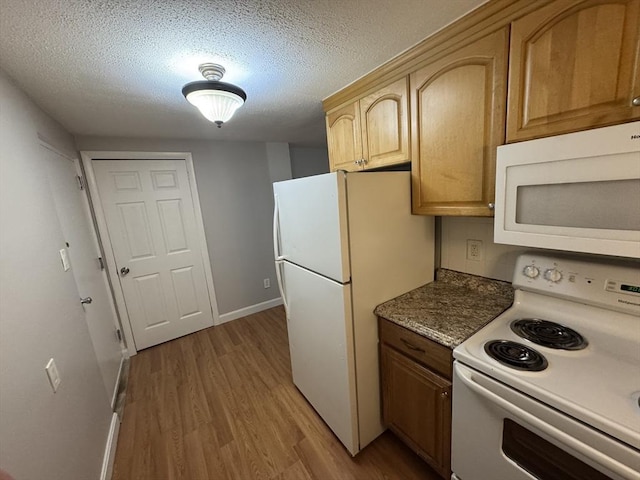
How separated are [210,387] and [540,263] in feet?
8.16

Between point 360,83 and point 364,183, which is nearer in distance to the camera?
point 364,183

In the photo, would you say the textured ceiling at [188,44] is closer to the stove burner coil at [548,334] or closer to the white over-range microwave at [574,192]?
the white over-range microwave at [574,192]

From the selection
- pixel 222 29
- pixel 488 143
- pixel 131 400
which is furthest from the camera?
pixel 131 400

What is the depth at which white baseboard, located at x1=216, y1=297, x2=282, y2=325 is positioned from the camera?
10.8ft

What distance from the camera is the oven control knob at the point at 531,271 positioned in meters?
1.21

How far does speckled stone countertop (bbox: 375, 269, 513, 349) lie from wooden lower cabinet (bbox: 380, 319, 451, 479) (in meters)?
0.06

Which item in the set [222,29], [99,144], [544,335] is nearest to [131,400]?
[99,144]

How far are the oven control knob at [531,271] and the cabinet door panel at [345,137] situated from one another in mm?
1097

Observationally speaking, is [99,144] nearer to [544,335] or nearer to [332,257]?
[332,257]

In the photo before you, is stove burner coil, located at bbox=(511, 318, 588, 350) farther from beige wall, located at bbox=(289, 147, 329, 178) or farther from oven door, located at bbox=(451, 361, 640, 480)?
beige wall, located at bbox=(289, 147, 329, 178)

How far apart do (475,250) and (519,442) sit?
98cm

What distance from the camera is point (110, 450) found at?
5.33 ft

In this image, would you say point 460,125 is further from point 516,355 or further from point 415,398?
point 415,398

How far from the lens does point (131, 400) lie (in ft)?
7.00
